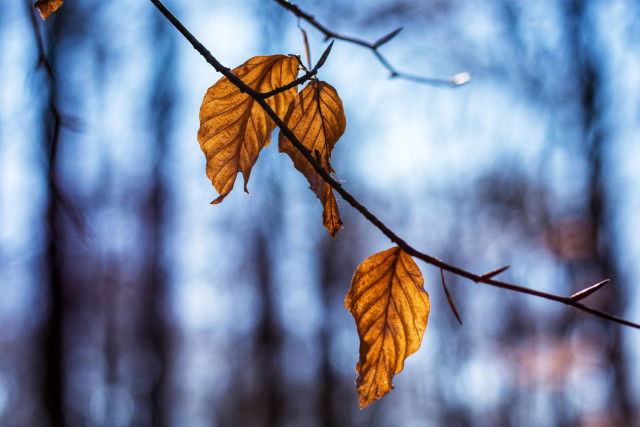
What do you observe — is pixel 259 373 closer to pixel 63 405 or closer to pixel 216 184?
pixel 63 405

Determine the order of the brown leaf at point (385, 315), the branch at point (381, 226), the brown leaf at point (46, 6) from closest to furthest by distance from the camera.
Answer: the branch at point (381, 226) < the brown leaf at point (385, 315) < the brown leaf at point (46, 6)

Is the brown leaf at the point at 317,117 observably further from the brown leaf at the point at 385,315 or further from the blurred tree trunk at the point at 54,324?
the blurred tree trunk at the point at 54,324

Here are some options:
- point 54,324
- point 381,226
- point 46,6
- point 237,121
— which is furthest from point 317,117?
point 54,324

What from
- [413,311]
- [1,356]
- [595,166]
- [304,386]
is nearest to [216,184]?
[413,311]

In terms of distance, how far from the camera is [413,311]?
49 cm

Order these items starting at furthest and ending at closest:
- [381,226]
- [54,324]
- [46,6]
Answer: [54,324] → [46,6] → [381,226]

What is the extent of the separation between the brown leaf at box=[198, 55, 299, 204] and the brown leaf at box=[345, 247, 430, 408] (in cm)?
19

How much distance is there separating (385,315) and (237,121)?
0.29 metres

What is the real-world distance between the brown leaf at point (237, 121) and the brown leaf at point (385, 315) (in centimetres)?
19

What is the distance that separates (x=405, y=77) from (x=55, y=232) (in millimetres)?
4911

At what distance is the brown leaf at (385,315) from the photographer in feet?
1.55

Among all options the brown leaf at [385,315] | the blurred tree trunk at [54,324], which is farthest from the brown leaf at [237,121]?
the blurred tree trunk at [54,324]

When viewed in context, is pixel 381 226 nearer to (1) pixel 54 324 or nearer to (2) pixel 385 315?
(2) pixel 385 315

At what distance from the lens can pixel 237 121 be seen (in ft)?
1.90
